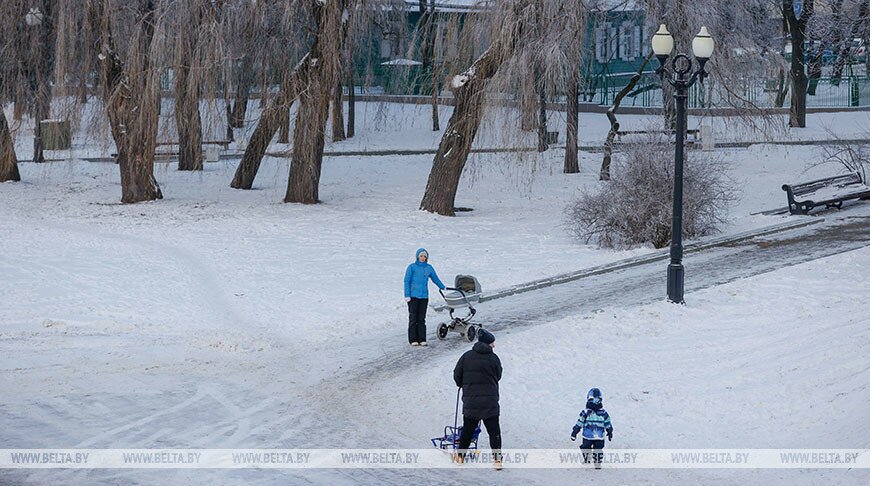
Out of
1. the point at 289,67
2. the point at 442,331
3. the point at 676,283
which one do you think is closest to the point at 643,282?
the point at 676,283

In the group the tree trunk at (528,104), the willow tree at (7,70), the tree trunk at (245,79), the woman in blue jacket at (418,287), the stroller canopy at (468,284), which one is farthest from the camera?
the willow tree at (7,70)

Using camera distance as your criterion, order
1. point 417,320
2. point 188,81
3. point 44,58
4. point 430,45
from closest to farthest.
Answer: point 417,320 < point 188,81 < point 44,58 < point 430,45

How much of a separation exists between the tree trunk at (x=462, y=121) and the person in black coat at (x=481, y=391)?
16.0 meters

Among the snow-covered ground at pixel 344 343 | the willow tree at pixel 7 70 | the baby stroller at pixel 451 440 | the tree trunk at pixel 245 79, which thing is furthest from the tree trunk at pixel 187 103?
the baby stroller at pixel 451 440

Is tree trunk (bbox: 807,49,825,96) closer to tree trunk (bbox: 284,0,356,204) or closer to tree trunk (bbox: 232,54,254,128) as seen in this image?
tree trunk (bbox: 284,0,356,204)

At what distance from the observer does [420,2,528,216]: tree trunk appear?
87.6 feet

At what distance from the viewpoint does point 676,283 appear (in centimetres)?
1748

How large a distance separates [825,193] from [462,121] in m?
8.67

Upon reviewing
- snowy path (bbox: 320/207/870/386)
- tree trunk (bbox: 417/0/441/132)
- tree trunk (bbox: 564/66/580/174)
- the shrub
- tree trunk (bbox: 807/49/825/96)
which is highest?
tree trunk (bbox: 807/49/825/96)

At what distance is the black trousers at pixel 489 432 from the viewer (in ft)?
36.6

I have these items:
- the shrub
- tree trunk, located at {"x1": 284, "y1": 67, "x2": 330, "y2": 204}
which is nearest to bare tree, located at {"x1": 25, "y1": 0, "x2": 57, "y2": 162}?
tree trunk, located at {"x1": 284, "y1": 67, "x2": 330, "y2": 204}

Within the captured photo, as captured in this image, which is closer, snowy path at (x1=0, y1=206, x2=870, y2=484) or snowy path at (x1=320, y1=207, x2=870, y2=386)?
snowy path at (x1=0, y1=206, x2=870, y2=484)

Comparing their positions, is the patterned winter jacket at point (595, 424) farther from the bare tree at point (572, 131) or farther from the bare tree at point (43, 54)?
the bare tree at point (43, 54)

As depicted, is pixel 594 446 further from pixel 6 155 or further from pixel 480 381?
pixel 6 155
